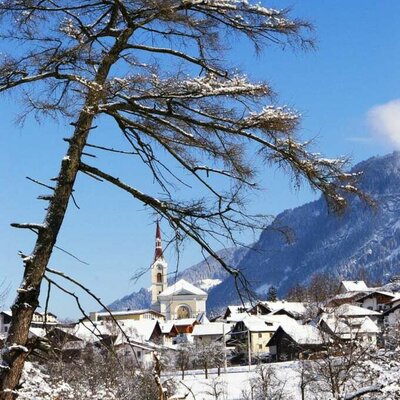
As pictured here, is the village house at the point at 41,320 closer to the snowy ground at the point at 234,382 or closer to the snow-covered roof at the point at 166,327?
the snowy ground at the point at 234,382

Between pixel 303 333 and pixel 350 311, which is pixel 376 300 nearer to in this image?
pixel 350 311

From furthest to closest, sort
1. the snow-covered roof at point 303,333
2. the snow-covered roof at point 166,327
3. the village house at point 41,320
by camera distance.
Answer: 1. the snow-covered roof at point 166,327
2. the snow-covered roof at point 303,333
3. the village house at point 41,320

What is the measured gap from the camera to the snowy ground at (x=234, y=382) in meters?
49.3

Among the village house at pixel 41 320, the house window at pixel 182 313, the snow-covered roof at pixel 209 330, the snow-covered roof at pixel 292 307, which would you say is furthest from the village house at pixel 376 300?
the village house at pixel 41 320

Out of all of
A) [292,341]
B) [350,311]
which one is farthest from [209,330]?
[292,341]

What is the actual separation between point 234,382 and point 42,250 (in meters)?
54.1

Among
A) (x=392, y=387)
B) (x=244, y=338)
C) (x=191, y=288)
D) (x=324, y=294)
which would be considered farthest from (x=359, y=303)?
(x=392, y=387)

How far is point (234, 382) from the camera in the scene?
5600 centimetres

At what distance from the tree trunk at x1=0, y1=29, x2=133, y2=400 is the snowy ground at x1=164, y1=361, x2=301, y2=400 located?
43.5 metres

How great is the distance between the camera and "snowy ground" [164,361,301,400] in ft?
162

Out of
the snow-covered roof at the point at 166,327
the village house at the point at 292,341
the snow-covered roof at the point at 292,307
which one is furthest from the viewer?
the snow-covered roof at the point at 292,307

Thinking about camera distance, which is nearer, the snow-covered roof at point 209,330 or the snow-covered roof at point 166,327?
the snow-covered roof at point 209,330

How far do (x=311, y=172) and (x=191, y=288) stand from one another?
123 meters

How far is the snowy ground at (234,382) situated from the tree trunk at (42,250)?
143 ft
